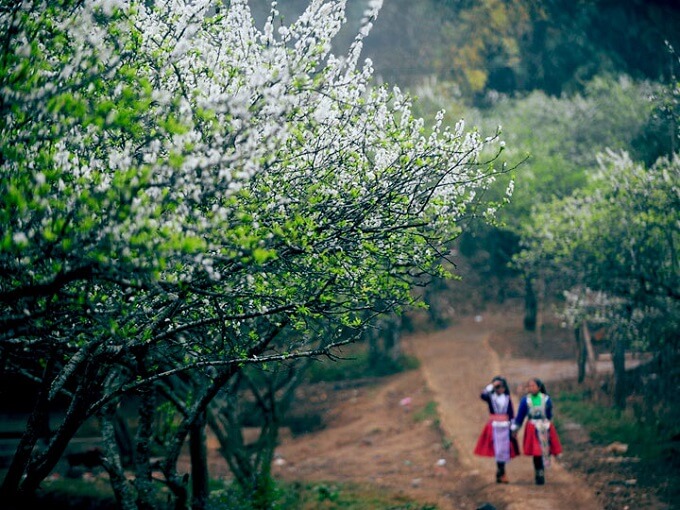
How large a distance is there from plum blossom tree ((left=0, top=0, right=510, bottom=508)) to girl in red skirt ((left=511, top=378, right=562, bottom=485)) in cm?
619

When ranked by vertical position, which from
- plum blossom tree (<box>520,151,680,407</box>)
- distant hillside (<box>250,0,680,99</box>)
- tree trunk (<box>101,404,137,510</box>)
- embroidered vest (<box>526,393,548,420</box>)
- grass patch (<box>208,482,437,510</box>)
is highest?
distant hillside (<box>250,0,680,99</box>)

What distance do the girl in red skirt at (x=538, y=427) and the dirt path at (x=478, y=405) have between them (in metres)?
0.77

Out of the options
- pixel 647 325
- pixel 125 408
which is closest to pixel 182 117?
pixel 647 325

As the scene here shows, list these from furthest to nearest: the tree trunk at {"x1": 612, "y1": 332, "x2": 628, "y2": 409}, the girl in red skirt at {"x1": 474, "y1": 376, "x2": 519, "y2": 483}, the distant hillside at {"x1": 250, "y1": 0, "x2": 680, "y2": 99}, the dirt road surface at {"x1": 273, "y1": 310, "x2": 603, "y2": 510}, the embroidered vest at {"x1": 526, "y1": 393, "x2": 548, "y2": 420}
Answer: the distant hillside at {"x1": 250, "y1": 0, "x2": 680, "y2": 99}
the tree trunk at {"x1": 612, "y1": 332, "x2": 628, "y2": 409}
the dirt road surface at {"x1": 273, "y1": 310, "x2": 603, "y2": 510}
the girl in red skirt at {"x1": 474, "y1": 376, "x2": 519, "y2": 483}
the embroidered vest at {"x1": 526, "y1": 393, "x2": 548, "y2": 420}

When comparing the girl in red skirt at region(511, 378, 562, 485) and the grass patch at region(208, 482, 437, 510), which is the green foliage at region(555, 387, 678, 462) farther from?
the grass patch at region(208, 482, 437, 510)

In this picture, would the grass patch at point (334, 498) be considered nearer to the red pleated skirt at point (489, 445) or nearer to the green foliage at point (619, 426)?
the red pleated skirt at point (489, 445)

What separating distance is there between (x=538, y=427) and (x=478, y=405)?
1112cm

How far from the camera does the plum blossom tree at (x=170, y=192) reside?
493 cm

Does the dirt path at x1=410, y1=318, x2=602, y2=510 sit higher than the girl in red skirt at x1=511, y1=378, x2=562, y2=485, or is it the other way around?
the girl in red skirt at x1=511, y1=378, x2=562, y2=485

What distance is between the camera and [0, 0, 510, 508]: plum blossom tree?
4926 mm

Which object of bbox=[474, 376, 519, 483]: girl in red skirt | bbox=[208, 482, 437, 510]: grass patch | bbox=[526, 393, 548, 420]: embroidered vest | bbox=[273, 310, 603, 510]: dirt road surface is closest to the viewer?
bbox=[526, 393, 548, 420]: embroidered vest

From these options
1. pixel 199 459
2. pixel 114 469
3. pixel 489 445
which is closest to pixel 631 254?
pixel 489 445

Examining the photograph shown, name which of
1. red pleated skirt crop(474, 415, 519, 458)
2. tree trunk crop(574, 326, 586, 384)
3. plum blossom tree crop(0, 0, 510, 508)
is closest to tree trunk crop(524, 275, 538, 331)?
tree trunk crop(574, 326, 586, 384)

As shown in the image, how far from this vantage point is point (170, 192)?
5.82 metres
